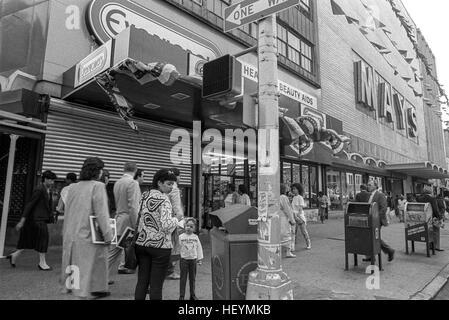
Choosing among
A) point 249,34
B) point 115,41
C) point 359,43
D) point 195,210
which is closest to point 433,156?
point 359,43

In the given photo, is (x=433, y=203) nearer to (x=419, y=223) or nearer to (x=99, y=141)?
(x=419, y=223)

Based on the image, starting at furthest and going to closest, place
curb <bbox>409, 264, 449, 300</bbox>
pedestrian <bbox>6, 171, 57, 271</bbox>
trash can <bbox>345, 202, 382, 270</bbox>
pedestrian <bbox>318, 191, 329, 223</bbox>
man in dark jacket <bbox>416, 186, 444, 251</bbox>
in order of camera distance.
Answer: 1. pedestrian <bbox>318, 191, 329, 223</bbox>
2. man in dark jacket <bbox>416, 186, 444, 251</bbox>
3. trash can <bbox>345, 202, 382, 270</bbox>
4. pedestrian <bbox>6, 171, 57, 271</bbox>
5. curb <bbox>409, 264, 449, 300</bbox>

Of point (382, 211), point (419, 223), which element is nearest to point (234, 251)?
point (382, 211)

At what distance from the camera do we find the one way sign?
409 cm

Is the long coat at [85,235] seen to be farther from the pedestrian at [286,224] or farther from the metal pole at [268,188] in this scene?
the pedestrian at [286,224]

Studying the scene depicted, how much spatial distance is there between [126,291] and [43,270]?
82.6 inches

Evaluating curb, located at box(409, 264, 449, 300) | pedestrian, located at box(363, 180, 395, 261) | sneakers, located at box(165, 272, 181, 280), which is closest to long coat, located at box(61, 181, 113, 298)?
sneakers, located at box(165, 272, 181, 280)

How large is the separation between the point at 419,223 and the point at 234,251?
6529 millimetres

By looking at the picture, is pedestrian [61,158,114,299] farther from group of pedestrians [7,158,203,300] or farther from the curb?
the curb

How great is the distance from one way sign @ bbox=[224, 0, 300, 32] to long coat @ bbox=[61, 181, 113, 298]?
9.48ft

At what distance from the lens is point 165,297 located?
4.66m

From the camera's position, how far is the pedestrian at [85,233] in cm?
384

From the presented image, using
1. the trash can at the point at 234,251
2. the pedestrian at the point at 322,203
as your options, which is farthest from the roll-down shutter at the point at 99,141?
the pedestrian at the point at 322,203

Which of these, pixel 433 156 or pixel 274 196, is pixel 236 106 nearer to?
pixel 274 196
